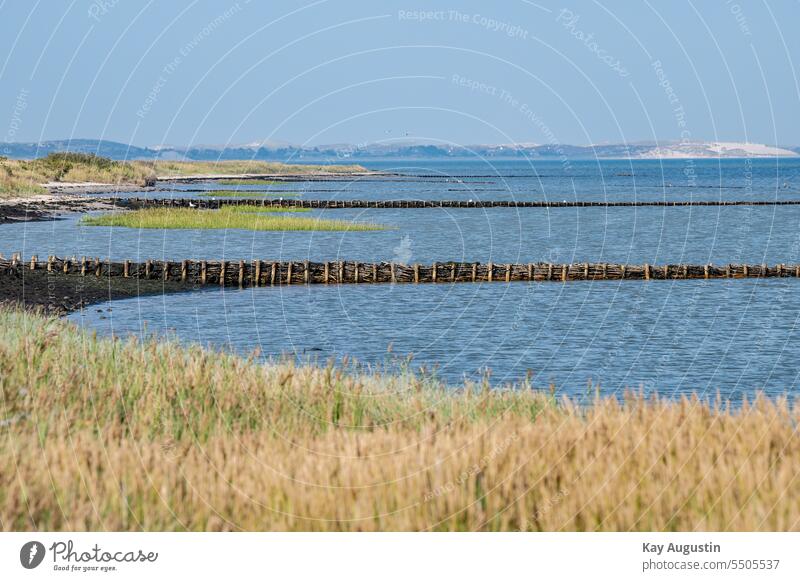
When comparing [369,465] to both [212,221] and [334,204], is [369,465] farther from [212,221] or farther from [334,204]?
[334,204]

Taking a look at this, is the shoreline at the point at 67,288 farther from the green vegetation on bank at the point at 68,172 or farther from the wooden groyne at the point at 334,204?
the green vegetation on bank at the point at 68,172

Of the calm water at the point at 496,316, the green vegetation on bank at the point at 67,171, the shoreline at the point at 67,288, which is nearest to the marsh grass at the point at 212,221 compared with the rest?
the calm water at the point at 496,316

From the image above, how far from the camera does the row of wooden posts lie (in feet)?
155

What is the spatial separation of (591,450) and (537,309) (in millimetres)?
31723

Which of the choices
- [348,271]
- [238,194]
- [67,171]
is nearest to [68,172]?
[67,171]

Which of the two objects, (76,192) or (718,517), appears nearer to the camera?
(718,517)

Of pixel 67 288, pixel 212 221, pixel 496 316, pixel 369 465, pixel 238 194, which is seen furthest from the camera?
pixel 238 194

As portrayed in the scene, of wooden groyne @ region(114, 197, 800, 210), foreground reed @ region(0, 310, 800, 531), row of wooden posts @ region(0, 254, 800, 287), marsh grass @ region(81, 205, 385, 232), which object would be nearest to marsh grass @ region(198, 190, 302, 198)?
wooden groyne @ region(114, 197, 800, 210)

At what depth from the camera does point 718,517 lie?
1055 cm

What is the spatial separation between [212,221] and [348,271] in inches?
1411

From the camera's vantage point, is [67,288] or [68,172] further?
[68,172]

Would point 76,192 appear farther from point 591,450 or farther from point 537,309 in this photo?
point 591,450

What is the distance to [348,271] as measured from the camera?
163ft

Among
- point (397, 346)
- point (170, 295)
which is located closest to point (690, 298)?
point (397, 346)
